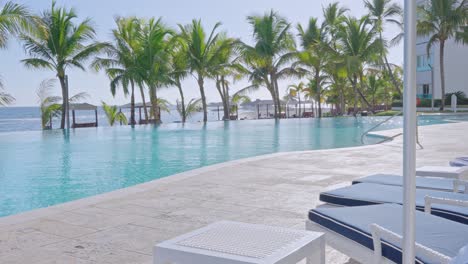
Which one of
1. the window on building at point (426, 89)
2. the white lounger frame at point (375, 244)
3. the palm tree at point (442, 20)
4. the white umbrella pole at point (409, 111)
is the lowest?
the white lounger frame at point (375, 244)

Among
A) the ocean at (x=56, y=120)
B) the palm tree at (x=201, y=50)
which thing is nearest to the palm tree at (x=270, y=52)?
the palm tree at (x=201, y=50)

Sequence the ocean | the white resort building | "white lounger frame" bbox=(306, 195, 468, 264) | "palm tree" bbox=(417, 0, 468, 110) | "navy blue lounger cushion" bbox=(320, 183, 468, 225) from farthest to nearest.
Result: the white resort building → the ocean → "palm tree" bbox=(417, 0, 468, 110) → "navy blue lounger cushion" bbox=(320, 183, 468, 225) → "white lounger frame" bbox=(306, 195, 468, 264)

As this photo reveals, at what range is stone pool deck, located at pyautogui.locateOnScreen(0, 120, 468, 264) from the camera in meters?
3.21

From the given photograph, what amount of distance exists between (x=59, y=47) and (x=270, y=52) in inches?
441

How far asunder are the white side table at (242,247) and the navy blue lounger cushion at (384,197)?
106 cm

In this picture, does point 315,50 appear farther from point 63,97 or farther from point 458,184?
point 458,184

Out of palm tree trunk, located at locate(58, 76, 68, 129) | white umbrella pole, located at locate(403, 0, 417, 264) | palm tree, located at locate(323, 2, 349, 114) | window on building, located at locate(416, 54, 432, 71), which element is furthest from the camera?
window on building, located at locate(416, 54, 432, 71)

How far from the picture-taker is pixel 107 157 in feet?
34.5

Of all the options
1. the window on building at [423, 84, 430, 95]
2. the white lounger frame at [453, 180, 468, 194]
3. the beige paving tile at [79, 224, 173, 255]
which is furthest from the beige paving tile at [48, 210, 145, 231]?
the window on building at [423, 84, 430, 95]

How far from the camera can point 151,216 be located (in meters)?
4.12

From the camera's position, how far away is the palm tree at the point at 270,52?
25578mm

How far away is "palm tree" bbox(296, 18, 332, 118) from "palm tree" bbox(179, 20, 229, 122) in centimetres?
A: 506

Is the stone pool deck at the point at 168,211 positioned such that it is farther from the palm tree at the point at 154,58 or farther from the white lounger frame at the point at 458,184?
the palm tree at the point at 154,58

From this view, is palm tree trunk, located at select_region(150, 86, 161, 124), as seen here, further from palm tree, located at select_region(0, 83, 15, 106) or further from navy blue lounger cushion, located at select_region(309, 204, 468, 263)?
navy blue lounger cushion, located at select_region(309, 204, 468, 263)
